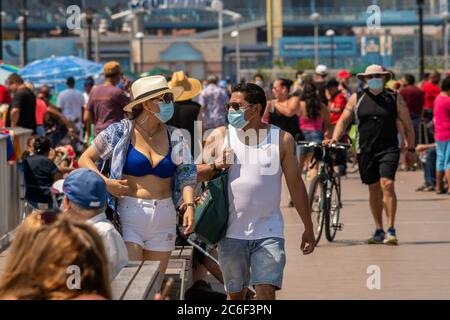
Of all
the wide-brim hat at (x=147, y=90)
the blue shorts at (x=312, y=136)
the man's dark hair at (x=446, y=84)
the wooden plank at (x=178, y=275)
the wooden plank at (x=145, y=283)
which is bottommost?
the wooden plank at (x=178, y=275)

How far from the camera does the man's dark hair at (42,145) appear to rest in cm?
1438

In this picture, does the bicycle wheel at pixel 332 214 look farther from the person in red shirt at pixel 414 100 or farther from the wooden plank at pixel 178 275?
the person in red shirt at pixel 414 100

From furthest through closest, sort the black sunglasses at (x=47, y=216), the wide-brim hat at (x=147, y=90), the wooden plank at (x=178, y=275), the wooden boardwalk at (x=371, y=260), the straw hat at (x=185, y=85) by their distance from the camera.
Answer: the straw hat at (x=185, y=85) < the wooden boardwalk at (x=371, y=260) < the wooden plank at (x=178, y=275) < the wide-brim hat at (x=147, y=90) < the black sunglasses at (x=47, y=216)

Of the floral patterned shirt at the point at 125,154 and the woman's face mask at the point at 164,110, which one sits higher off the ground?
the woman's face mask at the point at 164,110

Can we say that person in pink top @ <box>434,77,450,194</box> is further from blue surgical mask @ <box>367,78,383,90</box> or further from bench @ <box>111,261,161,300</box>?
bench @ <box>111,261,161,300</box>

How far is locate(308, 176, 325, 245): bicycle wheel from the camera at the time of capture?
14.0 meters

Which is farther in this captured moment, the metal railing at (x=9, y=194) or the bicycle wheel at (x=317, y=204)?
the bicycle wheel at (x=317, y=204)

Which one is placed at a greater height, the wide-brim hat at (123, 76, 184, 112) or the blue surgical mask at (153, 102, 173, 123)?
the wide-brim hat at (123, 76, 184, 112)

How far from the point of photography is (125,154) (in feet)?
25.9

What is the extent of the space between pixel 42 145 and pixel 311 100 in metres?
5.48

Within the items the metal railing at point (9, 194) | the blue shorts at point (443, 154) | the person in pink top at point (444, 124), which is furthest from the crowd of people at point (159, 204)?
the blue shorts at point (443, 154)

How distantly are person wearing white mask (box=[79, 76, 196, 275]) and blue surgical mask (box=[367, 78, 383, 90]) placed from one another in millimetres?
5602

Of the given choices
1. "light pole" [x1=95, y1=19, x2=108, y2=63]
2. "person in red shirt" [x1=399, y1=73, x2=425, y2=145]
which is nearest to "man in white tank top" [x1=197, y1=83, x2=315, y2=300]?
"person in red shirt" [x1=399, y1=73, x2=425, y2=145]
